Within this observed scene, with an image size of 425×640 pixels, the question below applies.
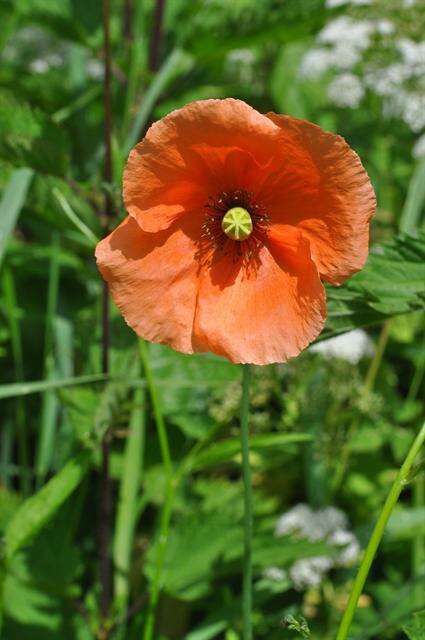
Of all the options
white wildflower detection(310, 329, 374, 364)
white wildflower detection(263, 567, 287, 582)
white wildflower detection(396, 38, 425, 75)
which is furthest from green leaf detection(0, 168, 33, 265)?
white wildflower detection(396, 38, 425, 75)

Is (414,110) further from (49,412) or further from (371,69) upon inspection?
(49,412)

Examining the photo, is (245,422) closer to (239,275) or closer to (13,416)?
(239,275)

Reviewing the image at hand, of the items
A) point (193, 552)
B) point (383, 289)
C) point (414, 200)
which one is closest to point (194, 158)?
point (383, 289)

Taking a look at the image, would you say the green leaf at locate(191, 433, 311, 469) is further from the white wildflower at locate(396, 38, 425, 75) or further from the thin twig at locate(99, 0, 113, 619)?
the white wildflower at locate(396, 38, 425, 75)

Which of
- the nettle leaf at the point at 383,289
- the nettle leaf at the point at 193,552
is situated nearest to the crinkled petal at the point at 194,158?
the nettle leaf at the point at 383,289

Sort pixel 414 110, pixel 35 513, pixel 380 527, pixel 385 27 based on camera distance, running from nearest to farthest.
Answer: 1. pixel 380 527
2. pixel 35 513
3. pixel 414 110
4. pixel 385 27

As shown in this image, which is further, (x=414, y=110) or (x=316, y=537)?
(x=414, y=110)

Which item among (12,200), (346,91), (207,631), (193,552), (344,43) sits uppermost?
(344,43)

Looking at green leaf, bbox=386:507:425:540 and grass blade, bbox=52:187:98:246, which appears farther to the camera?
green leaf, bbox=386:507:425:540
